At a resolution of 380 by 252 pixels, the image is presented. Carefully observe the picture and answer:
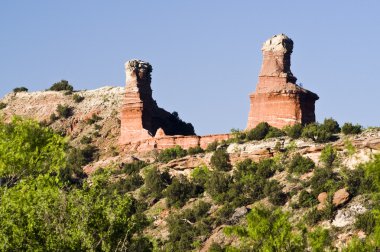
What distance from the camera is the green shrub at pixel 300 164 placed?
3479 inches

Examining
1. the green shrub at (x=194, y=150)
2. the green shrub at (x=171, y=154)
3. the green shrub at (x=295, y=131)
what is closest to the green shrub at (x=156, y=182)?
the green shrub at (x=171, y=154)

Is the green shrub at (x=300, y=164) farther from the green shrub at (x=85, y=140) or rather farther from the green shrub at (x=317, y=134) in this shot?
the green shrub at (x=85, y=140)

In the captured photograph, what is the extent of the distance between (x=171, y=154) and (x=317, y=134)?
14.6 m

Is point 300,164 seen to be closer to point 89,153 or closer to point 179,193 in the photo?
point 179,193

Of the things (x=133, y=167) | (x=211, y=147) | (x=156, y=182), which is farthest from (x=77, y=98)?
(x=156, y=182)

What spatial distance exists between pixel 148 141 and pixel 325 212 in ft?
89.6

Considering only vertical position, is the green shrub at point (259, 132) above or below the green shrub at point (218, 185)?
above

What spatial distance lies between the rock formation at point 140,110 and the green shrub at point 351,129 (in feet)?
60.3

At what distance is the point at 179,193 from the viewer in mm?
91750

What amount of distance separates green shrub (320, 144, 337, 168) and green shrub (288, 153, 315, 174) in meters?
1.10

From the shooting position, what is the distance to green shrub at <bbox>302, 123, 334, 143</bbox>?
90.1 metres

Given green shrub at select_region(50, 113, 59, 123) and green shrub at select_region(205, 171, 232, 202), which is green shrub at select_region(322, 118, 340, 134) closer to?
green shrub at select_region(205, 171, 232, 202)

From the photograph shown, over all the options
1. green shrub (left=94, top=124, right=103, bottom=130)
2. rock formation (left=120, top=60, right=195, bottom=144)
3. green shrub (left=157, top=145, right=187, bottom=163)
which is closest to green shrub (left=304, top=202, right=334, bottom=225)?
green shrub (left=157, top=145, right=187, bottom=163)

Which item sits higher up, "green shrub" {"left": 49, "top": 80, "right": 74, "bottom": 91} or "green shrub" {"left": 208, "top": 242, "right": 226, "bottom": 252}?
"green shrub" {"left": 49, "top": 80, "right": 74, "bottom": 91}
